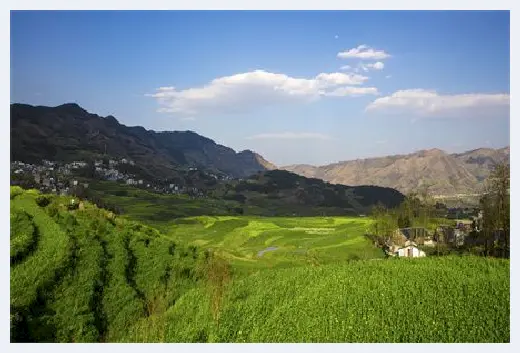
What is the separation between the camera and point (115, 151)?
5187 inches

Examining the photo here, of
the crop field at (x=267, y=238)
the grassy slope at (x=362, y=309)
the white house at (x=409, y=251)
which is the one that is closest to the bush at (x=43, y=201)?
the grassy slope at (x=362, y=309)

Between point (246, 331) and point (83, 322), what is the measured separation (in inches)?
135

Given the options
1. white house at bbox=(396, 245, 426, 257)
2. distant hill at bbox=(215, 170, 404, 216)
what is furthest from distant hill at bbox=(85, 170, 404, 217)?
white house at bbox=(396, 245, 426, 257)

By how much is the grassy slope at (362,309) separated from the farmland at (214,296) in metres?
0.03

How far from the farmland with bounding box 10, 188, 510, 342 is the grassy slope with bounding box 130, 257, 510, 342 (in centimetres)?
3

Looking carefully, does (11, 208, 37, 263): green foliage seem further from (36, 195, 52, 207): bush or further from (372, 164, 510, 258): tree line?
(372, 164, 510, 258): tree line

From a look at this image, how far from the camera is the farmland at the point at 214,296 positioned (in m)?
9.53

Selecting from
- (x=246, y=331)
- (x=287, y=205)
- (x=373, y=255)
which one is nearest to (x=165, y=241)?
(x=246, y=331)

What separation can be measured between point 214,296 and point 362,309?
3558 millimetres

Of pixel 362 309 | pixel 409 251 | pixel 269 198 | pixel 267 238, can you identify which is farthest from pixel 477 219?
pixel 269 198

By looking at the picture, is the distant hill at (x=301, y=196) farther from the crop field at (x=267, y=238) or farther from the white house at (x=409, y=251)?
the white house at (x=409, y=251)

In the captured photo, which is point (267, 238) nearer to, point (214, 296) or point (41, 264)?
point (214, 296)

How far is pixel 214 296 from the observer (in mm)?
11383

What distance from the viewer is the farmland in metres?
9.53
